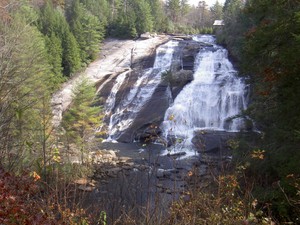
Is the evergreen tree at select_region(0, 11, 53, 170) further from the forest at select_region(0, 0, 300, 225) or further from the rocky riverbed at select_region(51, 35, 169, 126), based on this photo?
the rocky riverbed at select_region(51, 35, 169, 126)

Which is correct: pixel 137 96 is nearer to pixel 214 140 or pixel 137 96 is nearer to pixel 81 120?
pixel 81 120

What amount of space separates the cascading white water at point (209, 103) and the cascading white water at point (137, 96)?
9.08 ft

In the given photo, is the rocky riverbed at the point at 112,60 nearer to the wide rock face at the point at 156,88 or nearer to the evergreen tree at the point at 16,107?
the wide rock face at the point at 156,88

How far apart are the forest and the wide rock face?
3911 millimetres

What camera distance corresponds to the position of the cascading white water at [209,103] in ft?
71.0

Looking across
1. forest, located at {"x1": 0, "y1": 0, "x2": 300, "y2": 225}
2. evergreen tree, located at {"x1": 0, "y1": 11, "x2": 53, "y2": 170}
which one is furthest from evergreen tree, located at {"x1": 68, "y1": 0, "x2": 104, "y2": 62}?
evergreen tree, located at {"x1": 0, "y1": 11, "x2": 53, "y2": 170}

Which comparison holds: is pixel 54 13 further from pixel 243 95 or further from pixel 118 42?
pixel 243 95

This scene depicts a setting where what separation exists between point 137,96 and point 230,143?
64.7 feet

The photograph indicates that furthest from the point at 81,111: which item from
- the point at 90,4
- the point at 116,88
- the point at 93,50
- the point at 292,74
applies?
the point at 90,4

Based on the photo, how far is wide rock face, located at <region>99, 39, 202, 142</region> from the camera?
73.7ft

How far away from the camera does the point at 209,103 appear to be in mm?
23391

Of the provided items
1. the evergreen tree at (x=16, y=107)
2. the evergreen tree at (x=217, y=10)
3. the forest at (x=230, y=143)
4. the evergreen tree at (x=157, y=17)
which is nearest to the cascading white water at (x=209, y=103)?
the forest at (x=230, y=143)

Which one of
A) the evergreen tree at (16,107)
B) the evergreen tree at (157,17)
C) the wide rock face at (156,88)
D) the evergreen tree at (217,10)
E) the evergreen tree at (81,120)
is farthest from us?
the evergreen tree at (217,10)

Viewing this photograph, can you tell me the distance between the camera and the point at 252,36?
9.33 m
